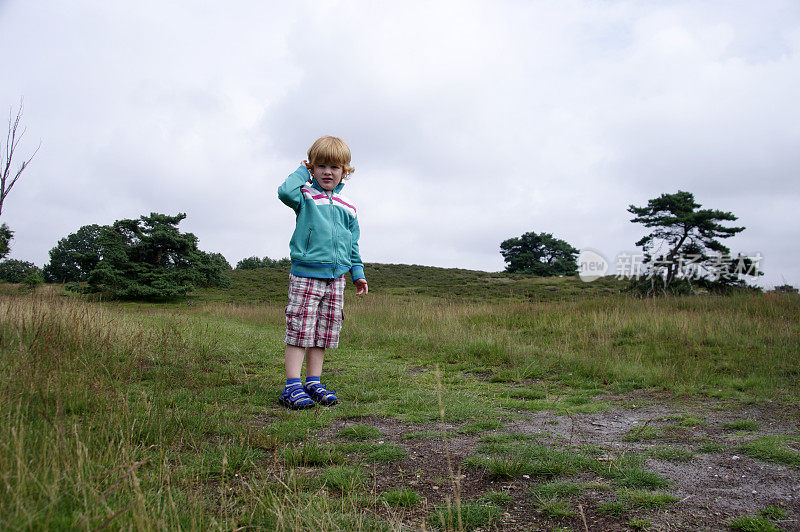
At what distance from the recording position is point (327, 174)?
4.07 m

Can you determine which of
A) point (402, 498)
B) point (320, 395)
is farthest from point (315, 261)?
point (402, 498)

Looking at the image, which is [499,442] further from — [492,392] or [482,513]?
[492,392]

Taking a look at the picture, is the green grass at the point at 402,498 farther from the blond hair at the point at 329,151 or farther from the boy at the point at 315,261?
the blond hair at the point at 329,151

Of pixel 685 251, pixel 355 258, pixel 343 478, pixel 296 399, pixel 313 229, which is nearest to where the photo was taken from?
pixel 343 478

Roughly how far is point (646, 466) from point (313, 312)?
2641 millimetres

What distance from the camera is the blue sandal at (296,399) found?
3764 mm

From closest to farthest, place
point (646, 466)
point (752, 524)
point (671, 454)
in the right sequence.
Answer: point (752, 524)
point (646, 466)
point (671, 454)

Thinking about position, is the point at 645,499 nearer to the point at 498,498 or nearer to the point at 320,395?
the point at 498,498

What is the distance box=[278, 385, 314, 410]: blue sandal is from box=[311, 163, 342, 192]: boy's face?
5.69ft

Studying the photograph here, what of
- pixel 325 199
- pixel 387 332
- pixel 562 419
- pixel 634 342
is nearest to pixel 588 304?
pixel 634 342

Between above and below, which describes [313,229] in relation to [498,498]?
above

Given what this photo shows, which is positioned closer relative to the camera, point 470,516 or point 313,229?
point 470,516

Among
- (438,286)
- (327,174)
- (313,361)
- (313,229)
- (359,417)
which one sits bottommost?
(359,417)

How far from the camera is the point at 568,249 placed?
185 ft
